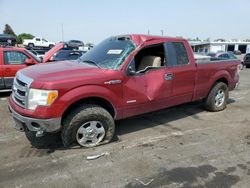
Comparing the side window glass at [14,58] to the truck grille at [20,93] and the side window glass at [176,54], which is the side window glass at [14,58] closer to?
the truck grille at [20,93]

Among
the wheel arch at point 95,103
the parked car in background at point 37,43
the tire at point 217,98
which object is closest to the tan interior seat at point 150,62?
the wheel arch at point 95,103

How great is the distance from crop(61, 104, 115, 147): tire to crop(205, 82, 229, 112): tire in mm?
3135

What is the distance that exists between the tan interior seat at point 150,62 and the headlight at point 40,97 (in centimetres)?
212

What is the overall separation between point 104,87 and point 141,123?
1.74 m

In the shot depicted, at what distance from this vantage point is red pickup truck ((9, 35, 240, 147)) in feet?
12.5

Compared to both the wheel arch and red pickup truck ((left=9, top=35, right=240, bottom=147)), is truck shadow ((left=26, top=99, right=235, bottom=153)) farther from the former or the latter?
the wheel arch

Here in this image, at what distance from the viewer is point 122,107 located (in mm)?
4492

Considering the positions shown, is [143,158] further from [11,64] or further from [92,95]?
[11,64]

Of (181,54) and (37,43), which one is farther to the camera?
(37,43)

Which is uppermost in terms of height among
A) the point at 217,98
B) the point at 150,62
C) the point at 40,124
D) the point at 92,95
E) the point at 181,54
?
the point at 181,54

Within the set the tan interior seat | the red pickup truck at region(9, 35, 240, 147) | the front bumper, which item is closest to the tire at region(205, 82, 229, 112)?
the red pickup truck at region(9, 35, 240, 147)

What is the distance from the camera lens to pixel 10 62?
26.9 ft

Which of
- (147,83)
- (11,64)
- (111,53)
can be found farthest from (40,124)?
(11,64)

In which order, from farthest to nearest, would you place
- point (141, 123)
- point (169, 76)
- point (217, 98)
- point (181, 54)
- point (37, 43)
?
point (37, 43)
point (217, 98)
point (141, 123)
point (181, 54)
point (169, 76)
